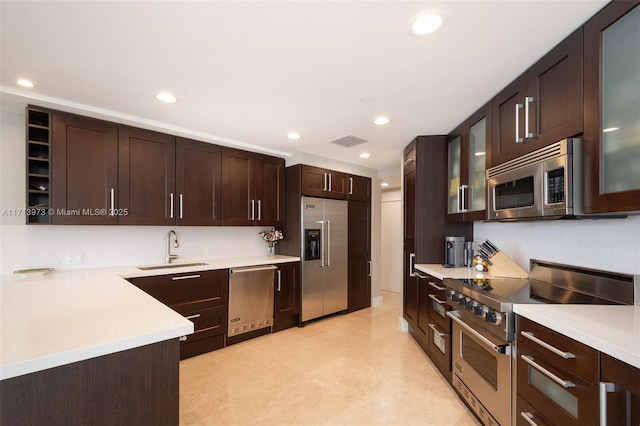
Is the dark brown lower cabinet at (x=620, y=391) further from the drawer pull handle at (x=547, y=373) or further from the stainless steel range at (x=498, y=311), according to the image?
the stainless steel range at (x=498, y=311)

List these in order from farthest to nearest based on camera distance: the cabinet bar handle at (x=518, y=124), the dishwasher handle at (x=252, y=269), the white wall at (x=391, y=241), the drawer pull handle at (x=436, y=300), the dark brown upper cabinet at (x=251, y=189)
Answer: the white wall at (x=391, y=241) < the dark brown upper cabinet at (x=251, y=189) < the dishwasher handle at (x=252, y=269) < the drawer pull handle at (x=436, y=300) < the cabinet bar handle at (x=518, y=124)

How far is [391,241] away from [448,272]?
3424 millimetres

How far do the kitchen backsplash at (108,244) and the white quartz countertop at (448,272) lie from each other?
231 centimetres

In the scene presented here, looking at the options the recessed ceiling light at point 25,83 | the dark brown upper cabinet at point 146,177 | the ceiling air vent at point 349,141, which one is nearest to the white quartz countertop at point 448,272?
the ceiling air vent at point 349,141

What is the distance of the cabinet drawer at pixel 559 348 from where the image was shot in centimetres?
112

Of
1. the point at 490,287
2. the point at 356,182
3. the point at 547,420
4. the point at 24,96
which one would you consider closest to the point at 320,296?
the point at 356,182

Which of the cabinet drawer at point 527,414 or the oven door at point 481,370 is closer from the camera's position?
the cabinet drawer at point 527,414

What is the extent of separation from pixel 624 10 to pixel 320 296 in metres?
3.72

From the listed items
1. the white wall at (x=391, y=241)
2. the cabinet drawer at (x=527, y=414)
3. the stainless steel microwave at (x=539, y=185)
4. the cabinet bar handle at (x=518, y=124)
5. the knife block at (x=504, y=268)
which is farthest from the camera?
the white wall at (x=391, y=241)

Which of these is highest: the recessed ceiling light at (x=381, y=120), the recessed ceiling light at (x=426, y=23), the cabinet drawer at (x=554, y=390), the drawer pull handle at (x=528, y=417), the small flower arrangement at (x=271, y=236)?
the recessed ceiling light at (x=426, y=23)

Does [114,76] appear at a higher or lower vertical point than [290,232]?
higher

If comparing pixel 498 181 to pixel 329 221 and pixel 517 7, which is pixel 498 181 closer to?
pixel 517 7

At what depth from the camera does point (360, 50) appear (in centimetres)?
168

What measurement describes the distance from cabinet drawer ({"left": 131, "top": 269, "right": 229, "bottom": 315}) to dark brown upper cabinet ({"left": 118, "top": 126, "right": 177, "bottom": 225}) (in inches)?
23.5
